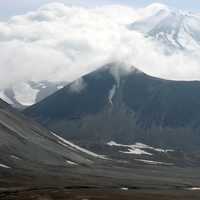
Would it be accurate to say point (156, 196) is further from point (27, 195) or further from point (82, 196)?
point (27, 195)

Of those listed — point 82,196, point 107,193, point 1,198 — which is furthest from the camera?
point 107,193

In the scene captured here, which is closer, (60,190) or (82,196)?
(82,196)

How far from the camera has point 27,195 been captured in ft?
556

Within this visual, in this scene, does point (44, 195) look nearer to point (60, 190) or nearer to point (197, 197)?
point (60, 190)

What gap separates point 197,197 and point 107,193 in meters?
23.8

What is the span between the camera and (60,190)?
18900cm

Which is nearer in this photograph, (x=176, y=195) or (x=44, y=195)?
(x=44, y=195)

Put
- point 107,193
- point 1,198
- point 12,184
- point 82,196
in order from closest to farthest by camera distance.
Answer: point 1,198
point 82,196
point 107,193
point 12,184

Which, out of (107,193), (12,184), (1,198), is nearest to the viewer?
(1,198)

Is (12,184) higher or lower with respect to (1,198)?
higher

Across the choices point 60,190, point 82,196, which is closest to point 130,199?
point 82,196

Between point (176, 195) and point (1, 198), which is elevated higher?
point (176, 195)

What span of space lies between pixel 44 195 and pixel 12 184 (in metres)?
30.1

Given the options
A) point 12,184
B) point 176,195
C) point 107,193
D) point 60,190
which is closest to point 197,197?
point 176,195
